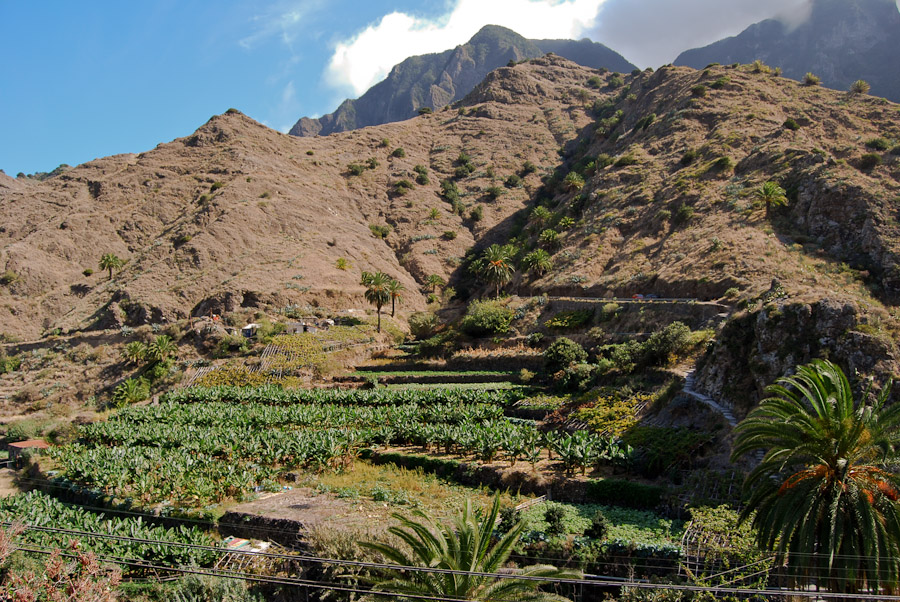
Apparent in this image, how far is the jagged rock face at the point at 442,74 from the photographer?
548ft

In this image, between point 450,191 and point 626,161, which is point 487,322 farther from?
point 450,191

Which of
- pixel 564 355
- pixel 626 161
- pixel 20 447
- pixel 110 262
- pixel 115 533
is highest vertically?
pixel 626 161

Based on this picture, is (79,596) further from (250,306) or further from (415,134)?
(415,134)

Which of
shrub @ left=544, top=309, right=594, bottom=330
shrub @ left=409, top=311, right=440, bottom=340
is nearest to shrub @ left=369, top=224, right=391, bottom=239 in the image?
shrub @ left=409, top=311, right=440, bottom=340

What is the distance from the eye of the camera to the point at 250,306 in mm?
50469

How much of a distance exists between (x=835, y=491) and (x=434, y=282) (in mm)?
55762

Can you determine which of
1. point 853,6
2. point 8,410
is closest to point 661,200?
point 8,410

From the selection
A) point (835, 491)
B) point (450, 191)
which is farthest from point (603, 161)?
point (835, 491)

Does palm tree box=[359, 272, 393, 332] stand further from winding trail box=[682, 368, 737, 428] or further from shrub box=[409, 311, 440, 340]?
winding trail box=[682, 368, 737, 428]

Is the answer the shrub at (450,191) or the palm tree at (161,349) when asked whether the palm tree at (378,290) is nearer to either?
the palm tree at (161,349)

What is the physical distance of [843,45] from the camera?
108 m

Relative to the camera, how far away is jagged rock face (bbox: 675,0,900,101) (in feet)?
330

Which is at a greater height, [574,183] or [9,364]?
[574,183]

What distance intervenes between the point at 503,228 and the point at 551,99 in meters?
43.6
